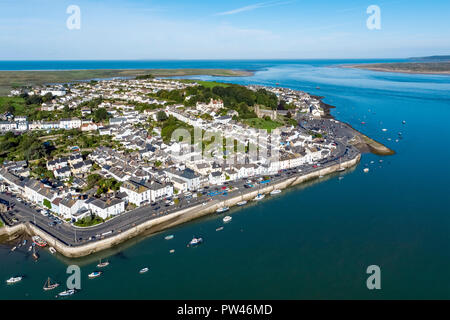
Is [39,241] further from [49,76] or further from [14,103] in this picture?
[49,76]

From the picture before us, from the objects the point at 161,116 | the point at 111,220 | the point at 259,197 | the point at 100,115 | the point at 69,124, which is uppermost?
the point at 100,115

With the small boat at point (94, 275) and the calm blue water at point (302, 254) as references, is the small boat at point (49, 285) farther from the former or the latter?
the small boat at point (94, 275)

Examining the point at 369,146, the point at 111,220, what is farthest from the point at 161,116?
the point at 369,146

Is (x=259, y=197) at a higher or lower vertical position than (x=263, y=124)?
lower

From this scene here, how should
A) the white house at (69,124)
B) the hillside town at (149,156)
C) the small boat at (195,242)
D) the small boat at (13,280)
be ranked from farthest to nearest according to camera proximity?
the white house at (69,124), the hillside town at (149,156), the small boat at (195,242), the small boat at (13,280)

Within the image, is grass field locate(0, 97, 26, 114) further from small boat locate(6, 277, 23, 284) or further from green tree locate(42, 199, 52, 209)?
small boat locate(6, 277, 23, 284)

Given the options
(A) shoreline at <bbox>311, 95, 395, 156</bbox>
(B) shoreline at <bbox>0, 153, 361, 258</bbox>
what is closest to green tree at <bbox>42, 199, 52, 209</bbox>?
(B) shoreline at <bbox>0, 153, 361, 258</bbox>

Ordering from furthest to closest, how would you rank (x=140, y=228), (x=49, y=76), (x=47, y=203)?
(x=49, y=76) → (x=47, y=203) → (x=140, y=228)

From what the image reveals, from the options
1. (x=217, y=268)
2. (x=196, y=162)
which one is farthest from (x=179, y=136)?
(x=217, y=268)

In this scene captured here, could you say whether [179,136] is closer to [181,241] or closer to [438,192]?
[181,241]

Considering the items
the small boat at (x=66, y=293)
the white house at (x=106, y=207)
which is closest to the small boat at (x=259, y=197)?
the white house at (x=106, y=207)
